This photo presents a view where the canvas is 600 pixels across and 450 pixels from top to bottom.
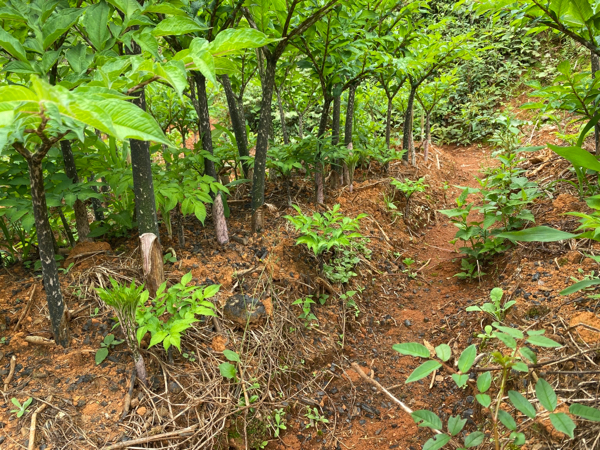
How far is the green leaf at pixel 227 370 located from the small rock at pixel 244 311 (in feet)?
0.99

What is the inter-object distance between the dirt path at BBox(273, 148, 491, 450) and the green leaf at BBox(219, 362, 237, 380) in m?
0.48

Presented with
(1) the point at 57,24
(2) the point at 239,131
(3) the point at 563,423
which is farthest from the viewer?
(2) the point at 239,131

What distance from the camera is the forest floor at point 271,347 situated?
1.76 meters

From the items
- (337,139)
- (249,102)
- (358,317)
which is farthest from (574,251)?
(249,102)

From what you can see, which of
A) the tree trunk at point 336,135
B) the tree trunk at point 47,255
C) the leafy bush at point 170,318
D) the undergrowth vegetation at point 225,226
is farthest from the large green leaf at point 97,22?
the tree trunk at point 336,135

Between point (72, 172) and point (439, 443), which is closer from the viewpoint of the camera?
point (439, 443)

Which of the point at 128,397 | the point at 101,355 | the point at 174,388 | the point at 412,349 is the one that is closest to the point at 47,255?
the point at 101,355

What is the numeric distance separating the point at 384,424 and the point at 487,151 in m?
7.95

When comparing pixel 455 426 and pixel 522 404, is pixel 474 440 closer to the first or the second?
pixel 455 426

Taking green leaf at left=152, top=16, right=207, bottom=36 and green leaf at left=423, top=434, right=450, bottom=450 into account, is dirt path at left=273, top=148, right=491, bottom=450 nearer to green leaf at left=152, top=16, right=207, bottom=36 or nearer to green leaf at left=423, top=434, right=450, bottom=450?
green leaf at left=423, top=434, right=450, bottom=450

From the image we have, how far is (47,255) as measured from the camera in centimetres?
177

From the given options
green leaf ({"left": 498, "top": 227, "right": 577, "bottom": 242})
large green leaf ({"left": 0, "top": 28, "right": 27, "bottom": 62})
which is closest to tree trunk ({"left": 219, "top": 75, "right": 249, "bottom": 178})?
large green leaf ({"left": 0, "top": 28, "right": 27, "bottom": 62})

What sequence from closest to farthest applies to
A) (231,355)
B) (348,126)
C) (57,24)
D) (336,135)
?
1. (57,24)
2. (231,355)
3. (336,135)
4. (348,126)

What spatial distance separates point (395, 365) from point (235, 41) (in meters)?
2.30
